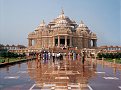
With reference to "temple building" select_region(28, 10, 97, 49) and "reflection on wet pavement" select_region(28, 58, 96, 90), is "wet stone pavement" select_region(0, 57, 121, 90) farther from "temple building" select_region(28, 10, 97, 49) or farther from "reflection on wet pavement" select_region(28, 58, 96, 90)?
"temple building" select_region(28, 10, 97, 49)

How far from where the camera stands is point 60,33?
90.7 m

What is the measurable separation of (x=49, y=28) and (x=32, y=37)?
7.26m

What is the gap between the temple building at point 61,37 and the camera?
91312 mm

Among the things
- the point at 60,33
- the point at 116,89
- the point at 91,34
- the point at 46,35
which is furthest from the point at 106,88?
the point at 91,34

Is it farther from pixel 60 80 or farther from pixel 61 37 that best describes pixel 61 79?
pixel 61 37

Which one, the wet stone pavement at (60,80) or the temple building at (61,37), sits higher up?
the temple building at (61,37)

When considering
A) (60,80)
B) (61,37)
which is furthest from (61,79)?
(61,37)

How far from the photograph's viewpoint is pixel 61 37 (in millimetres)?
91562

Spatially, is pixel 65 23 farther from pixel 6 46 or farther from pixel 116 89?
pixel 116 89

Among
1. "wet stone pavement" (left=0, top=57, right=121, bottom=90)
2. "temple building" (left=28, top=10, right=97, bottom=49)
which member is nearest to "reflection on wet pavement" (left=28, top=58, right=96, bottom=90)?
"wet stone pavement" (left=0, top=57, right=121, bottom=90)

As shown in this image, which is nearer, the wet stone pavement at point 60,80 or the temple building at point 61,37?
the wet stone pavement at point 60,80

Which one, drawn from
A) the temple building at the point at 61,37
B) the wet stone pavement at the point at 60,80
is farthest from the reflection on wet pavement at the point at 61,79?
the temple building at the point at 61,37

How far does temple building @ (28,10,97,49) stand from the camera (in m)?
91.3

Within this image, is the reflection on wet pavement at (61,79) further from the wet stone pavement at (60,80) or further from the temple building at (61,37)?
the temple building at (61,37)
